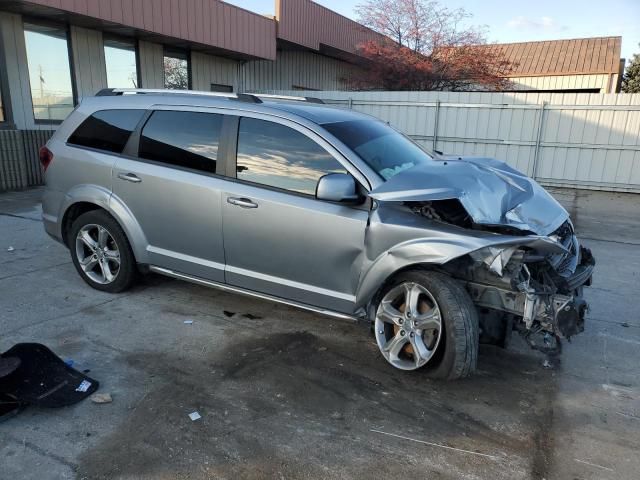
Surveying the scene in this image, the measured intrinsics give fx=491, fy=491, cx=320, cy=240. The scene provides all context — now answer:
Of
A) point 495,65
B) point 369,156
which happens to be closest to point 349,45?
point 495,65

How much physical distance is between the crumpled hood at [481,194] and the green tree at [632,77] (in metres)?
28.9

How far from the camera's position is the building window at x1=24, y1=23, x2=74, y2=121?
10.5 m

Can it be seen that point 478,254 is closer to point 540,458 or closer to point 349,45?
point 540,458

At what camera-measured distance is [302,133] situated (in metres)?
3.68

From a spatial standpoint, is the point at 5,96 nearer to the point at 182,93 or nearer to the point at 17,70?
the point at 17,70

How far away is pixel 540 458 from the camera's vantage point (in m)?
2.65

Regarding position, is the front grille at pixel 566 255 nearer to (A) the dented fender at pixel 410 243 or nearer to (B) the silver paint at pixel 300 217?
(B) the silver paint at pixel 300 217

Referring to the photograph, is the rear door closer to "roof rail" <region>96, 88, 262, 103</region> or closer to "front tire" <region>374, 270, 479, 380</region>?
"roof rail" <region>96, 88, 262, 103</region>

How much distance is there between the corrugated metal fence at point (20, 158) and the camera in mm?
9805

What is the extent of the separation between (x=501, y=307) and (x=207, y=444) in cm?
197

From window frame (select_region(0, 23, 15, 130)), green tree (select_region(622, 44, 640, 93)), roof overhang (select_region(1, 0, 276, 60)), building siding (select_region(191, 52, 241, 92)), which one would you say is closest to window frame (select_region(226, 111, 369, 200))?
roof overhang (select_region(1, 0, 276, 60))

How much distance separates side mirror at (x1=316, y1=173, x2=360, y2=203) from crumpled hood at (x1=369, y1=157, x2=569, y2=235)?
15 cm

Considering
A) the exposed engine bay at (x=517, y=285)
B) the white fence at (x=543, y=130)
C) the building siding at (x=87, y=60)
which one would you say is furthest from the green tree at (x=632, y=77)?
the exposed engine bay at (x=517, y=285)

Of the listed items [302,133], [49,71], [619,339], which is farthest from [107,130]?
[49,71]
